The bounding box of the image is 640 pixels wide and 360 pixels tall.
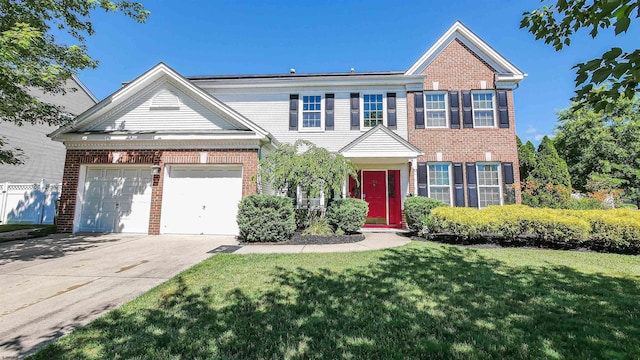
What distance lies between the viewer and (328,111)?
41.1 ft

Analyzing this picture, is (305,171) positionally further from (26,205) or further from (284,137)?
(26,205)

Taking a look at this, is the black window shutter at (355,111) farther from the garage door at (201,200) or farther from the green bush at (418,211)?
the garage door at (201,200)

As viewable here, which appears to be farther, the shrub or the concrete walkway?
the shrub

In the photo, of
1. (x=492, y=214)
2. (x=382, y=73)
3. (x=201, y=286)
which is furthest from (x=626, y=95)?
(x=382, y=73)

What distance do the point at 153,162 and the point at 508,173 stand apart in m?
14.1

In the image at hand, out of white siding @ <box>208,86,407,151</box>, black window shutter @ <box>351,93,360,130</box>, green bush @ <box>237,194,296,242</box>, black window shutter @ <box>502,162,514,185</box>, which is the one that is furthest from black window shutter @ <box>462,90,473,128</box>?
green bush @ <box>237,194,296,242</box>

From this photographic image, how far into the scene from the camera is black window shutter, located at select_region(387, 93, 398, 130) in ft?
40.2

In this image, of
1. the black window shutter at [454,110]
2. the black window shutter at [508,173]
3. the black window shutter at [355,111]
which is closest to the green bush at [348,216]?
the black window shutter at [355,111]

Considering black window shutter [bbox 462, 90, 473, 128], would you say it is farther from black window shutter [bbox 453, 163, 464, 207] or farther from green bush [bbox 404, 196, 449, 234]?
green bush [bbox 404, 196, 449, 234]

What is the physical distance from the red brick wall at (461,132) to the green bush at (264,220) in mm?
6215

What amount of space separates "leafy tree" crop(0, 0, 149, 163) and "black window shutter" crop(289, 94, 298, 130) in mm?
6170

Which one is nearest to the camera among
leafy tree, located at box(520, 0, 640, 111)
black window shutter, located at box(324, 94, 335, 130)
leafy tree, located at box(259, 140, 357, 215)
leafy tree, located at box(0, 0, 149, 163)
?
leafy tree, located at box(520, 0, 640, 111)

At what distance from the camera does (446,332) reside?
2803mm

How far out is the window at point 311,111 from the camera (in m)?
12.6
